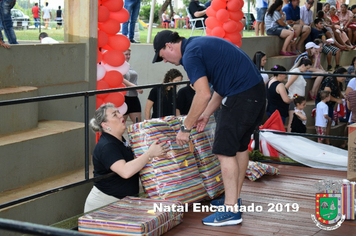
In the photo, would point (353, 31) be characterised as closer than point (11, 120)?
No

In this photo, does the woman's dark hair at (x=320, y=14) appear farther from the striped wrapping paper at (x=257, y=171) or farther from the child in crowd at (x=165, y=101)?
the striped wrapping paper at (x=257, y=171)

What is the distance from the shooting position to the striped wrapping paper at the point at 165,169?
3672mm

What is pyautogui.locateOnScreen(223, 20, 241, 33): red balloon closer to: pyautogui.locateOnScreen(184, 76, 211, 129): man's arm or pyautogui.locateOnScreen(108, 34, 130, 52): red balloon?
pyautogui.locateOnScreen(108, 34, 130, 52): red balloon

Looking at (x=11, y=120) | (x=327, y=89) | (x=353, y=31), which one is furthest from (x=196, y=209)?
(x=353, y=31)

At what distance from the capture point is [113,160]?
3520 millimetres

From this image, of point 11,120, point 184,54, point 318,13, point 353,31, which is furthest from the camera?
point 353,31

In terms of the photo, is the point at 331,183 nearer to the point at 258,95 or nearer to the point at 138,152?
the point at 258,95

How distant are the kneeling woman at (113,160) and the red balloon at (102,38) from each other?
279cm

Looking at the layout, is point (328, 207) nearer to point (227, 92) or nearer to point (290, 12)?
point (227, 92)

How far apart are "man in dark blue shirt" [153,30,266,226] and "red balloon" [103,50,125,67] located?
3022mm

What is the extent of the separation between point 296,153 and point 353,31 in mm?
9664

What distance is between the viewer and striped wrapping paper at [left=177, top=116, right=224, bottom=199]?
156 inches

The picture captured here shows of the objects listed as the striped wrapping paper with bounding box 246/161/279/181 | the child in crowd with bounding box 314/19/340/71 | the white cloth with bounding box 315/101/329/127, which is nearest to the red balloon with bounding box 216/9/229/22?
the white cloth with bounding box 315/101/329/127

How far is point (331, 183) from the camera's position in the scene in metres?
3.46
